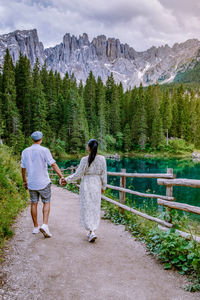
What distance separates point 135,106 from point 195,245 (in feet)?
180

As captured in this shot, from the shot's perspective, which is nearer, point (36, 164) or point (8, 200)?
point (36, 164)

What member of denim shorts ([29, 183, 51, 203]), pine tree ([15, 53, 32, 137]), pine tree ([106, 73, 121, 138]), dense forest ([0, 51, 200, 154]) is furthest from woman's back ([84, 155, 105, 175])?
pine tree ([106, 73, 121, 138])

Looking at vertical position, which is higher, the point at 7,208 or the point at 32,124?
the point at 32,124

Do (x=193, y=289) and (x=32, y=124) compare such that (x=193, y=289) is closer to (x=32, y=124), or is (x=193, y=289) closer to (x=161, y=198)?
(x=161, y=198)

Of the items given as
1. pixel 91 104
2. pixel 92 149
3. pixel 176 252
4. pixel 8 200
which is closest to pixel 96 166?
pixel 92 149

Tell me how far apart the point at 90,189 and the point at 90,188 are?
0.02 meters

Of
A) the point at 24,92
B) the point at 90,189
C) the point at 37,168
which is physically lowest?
the point at 90,189

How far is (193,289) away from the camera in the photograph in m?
2.75

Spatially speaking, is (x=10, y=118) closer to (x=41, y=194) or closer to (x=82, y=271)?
(x=41, y=194)

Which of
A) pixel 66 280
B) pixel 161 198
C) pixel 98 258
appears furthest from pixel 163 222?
pixel 66 280

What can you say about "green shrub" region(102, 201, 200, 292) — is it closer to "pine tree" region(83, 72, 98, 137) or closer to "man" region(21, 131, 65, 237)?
"man" region(21, 131, 65, 237)

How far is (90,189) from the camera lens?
430 centimetres

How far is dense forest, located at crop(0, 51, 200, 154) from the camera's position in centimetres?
3650

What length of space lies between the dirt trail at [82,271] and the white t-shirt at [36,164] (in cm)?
106
